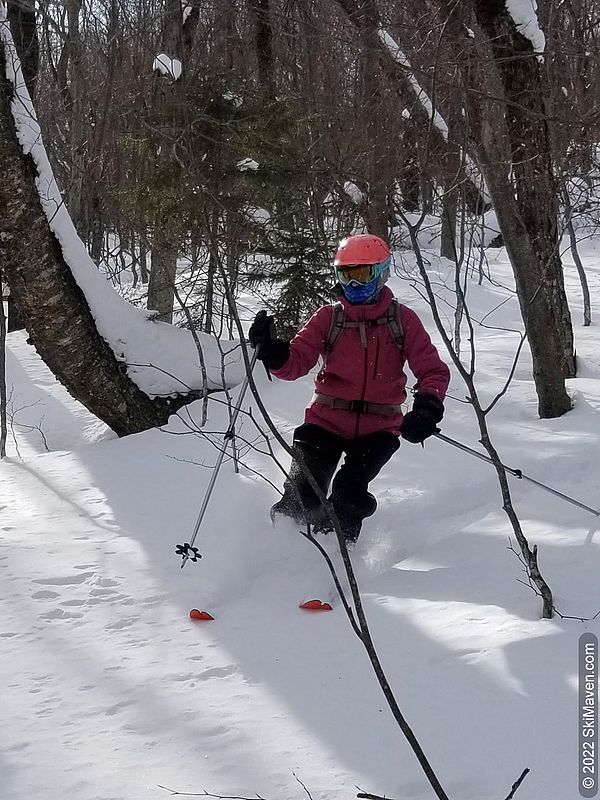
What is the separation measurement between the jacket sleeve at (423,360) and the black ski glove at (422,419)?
0.17ft

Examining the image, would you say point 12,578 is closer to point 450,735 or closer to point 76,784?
point 76,784

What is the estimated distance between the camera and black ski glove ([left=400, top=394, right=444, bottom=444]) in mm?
3346

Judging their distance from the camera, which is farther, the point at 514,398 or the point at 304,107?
the point at 304,107

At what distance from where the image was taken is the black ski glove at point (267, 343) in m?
3.64

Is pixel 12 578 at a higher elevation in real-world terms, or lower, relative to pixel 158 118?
lower

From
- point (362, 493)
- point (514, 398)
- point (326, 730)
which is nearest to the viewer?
point (326, 730)

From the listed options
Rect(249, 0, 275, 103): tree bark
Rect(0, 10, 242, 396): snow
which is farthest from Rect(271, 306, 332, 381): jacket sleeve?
Rect(249, 0, 275, 103): tree bark

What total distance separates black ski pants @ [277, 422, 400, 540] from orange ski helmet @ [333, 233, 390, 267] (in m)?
0.85

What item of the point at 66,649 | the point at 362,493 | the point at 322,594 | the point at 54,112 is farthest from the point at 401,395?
the point at 54,112

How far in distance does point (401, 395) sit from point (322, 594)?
3.76 feet

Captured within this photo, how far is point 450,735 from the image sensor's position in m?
2.01

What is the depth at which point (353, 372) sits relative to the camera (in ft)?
12.4

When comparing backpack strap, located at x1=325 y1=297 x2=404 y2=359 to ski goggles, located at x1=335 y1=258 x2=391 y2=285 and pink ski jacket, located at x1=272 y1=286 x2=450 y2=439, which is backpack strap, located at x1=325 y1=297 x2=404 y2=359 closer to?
pink ski jacket, located at x1=272 y1=286 x2=450 y2=439

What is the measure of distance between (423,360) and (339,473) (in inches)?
27.0
